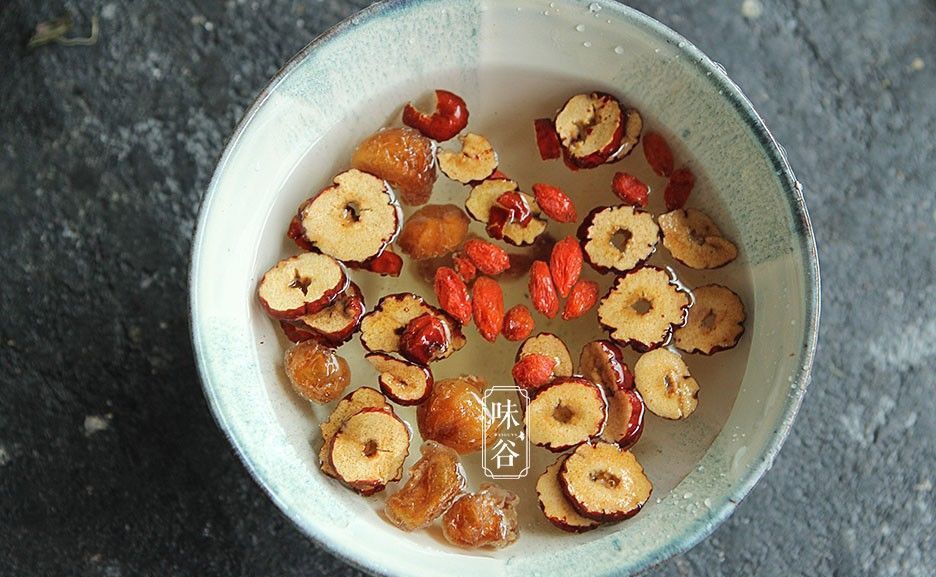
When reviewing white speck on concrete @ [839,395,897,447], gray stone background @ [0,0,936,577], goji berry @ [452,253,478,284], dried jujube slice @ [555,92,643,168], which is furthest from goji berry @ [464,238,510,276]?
white speck on concrete @ [839,395,897,447]

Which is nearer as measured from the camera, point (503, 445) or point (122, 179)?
point (503, 445)

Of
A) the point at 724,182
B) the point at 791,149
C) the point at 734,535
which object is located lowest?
the point at 734,535

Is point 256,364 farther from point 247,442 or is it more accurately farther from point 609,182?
point 609,182

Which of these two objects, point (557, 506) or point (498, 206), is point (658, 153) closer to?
point (498, 206)

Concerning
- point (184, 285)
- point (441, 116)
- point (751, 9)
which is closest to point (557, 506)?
point (441, 116)

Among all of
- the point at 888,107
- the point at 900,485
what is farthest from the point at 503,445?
the point at 888,107

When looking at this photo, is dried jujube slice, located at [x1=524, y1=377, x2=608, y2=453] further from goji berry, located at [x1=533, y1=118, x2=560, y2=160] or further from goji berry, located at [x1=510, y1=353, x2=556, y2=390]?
goji berry, located at [x1=533, y1=118, x2=560, y2=160]

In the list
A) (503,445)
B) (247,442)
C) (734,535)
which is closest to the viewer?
(247,442)

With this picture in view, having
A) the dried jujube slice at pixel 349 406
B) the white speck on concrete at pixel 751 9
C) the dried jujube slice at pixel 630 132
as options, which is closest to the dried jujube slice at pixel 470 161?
the dried jujube slice at pixel 630 132

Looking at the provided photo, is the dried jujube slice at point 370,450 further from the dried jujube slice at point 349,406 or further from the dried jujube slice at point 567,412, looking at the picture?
Answer: the dried jujube slice at point 567,412
